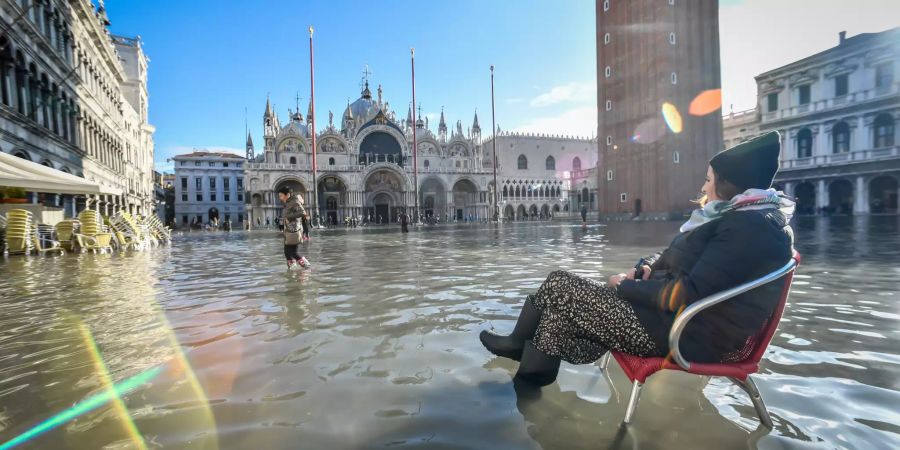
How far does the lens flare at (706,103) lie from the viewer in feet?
112

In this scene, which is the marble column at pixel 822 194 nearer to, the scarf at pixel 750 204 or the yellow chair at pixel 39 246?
the scarf at pixel 750 204

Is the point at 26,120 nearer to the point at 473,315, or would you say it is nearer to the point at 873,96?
the point at 473,315

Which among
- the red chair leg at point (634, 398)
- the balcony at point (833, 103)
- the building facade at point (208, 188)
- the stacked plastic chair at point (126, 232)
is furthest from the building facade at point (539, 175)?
the red chair leg at point (634, 398)

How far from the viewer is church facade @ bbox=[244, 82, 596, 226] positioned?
1927 inches

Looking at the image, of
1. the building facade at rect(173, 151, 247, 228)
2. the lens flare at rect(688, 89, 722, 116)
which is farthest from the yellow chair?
the building facade at rect(173, 151, 247, 228)

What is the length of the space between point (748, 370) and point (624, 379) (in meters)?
0.87

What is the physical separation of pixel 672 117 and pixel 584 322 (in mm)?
36732

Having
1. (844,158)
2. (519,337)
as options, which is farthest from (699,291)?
(844,158)

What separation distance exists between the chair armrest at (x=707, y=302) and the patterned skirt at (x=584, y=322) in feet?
0.63

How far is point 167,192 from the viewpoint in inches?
2746

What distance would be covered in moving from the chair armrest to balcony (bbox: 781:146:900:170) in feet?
137

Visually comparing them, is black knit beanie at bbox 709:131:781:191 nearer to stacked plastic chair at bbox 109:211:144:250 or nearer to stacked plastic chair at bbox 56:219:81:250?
stacked plastic chair at bbox 56:219:81:250

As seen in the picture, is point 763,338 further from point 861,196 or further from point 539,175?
point 539,175

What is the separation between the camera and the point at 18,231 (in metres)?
11.5
